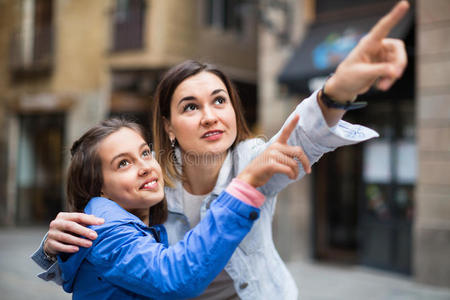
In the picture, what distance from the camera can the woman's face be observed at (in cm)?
165

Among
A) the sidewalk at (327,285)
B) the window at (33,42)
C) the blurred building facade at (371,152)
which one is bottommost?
the sidewalk at (327,285)

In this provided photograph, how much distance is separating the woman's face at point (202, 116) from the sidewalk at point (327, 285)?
184 inches

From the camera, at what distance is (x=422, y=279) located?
6070 mm

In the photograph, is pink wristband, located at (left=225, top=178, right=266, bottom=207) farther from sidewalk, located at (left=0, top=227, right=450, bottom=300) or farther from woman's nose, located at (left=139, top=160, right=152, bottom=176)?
sidewalk, located at (left=0, top=227, right=450, bottom=300)

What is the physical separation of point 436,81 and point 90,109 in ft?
29.6

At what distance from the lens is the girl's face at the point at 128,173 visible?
1488mm

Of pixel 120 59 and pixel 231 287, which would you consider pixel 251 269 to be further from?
pixel 120 59

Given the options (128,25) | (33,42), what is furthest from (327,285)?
(33,42)

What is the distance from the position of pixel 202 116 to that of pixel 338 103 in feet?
1.85

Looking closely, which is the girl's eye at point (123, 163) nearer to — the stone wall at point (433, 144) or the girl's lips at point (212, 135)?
the girl's lips at point (212, 135)

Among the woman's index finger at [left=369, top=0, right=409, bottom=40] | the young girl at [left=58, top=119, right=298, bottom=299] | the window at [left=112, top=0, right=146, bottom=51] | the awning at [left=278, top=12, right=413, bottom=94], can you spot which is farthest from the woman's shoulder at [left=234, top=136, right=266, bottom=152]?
the window at [left=112, top=0, right=146, bottom=51]

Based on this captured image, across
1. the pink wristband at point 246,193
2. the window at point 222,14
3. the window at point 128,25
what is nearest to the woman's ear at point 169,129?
the pink wristband at point 246,193

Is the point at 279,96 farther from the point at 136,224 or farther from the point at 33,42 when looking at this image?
the point at 33,42

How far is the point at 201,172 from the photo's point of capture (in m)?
1.87
